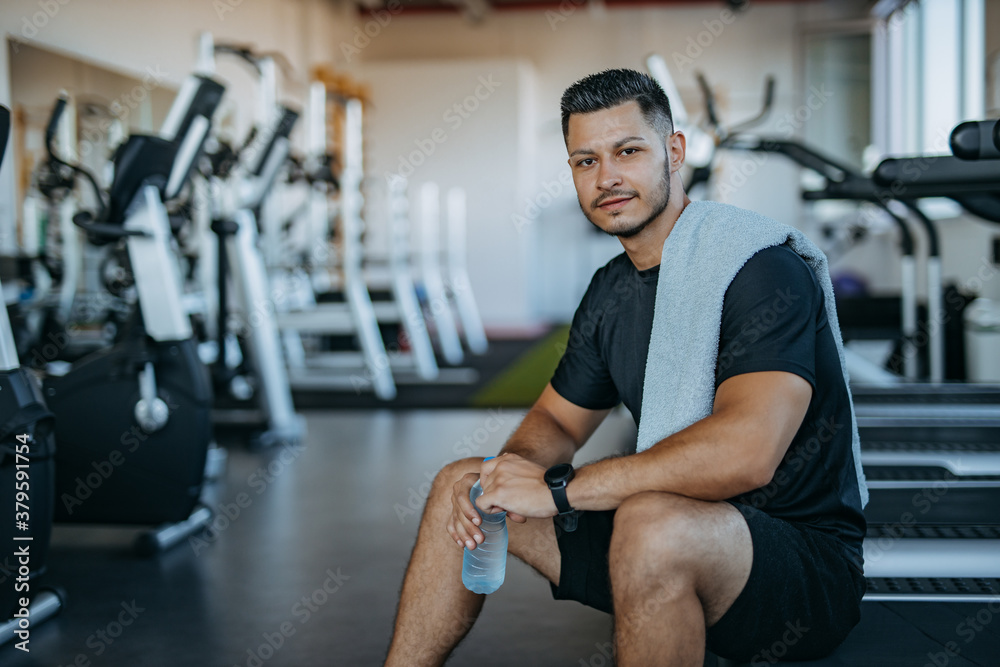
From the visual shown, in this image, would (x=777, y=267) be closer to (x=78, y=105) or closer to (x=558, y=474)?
(x=558, y=474)

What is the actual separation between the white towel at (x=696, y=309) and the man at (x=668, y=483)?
2 centimetres

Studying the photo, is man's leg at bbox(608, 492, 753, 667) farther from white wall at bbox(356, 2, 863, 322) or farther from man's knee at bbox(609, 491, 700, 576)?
white wall at bbox(356, 2, 863, 322)

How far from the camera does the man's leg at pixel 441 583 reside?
4.45ft

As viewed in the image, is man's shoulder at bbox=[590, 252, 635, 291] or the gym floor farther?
man's shoulder at bbox=[590, 252, 635, 291]

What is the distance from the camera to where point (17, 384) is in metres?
1.73

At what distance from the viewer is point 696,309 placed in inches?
51.1

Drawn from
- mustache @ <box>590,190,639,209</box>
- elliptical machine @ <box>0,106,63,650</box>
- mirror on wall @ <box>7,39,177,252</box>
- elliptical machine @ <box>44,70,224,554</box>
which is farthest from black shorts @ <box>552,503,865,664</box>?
mirror on wall @ <box>7,39,177,252</box>

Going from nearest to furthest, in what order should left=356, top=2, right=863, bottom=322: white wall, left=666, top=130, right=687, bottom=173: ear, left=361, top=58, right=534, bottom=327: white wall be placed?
left=666, top=130, right=687, bottom=173: ear
left=361, top=58, right=534, bottom=327: white wall
left=356, top=2, right=863, bottom=322: white wall

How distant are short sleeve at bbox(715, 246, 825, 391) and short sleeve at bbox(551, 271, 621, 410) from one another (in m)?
0.27

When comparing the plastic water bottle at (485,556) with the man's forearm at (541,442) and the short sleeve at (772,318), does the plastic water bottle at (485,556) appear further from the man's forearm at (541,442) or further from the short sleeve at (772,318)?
the short sleeve at (772,318)

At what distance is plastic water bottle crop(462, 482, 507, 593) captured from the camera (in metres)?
1.33

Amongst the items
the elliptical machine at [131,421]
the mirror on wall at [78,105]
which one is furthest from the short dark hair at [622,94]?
the mirror on wall at [78,105]

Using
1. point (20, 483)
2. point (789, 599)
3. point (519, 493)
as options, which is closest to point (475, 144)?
point (20, 483)

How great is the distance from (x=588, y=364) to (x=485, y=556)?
0.38 m
